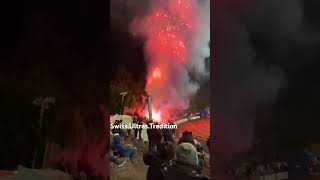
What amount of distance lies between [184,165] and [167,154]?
0.50 feet

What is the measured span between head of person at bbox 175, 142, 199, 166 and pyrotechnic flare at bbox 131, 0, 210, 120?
0.25 m

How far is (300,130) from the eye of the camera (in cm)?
452

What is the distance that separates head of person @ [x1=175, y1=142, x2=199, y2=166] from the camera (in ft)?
14.0

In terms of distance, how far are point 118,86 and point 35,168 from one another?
855mm

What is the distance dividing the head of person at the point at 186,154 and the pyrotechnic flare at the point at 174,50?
0.83 feet

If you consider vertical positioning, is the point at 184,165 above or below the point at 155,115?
below

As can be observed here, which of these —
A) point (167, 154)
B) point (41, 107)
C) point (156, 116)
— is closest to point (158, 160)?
point (167, 154)

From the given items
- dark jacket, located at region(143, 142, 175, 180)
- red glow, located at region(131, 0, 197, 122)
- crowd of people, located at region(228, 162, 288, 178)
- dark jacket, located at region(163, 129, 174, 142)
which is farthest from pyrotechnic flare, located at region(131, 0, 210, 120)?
crowd of people, located at region(228, 162, 288, 178)

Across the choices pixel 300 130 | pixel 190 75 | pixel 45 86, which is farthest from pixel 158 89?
pixel 300 130

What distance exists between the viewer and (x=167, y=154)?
4.26 meters

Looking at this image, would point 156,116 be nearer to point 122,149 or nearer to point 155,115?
point 155,115

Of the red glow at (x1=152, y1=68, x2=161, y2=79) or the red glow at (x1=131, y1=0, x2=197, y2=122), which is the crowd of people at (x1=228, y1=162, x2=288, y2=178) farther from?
the red glow at (x1=152, y1=68, x2=161, y2=79)

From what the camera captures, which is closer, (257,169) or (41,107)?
(41,107)

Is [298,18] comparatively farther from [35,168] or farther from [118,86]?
[35,168]
